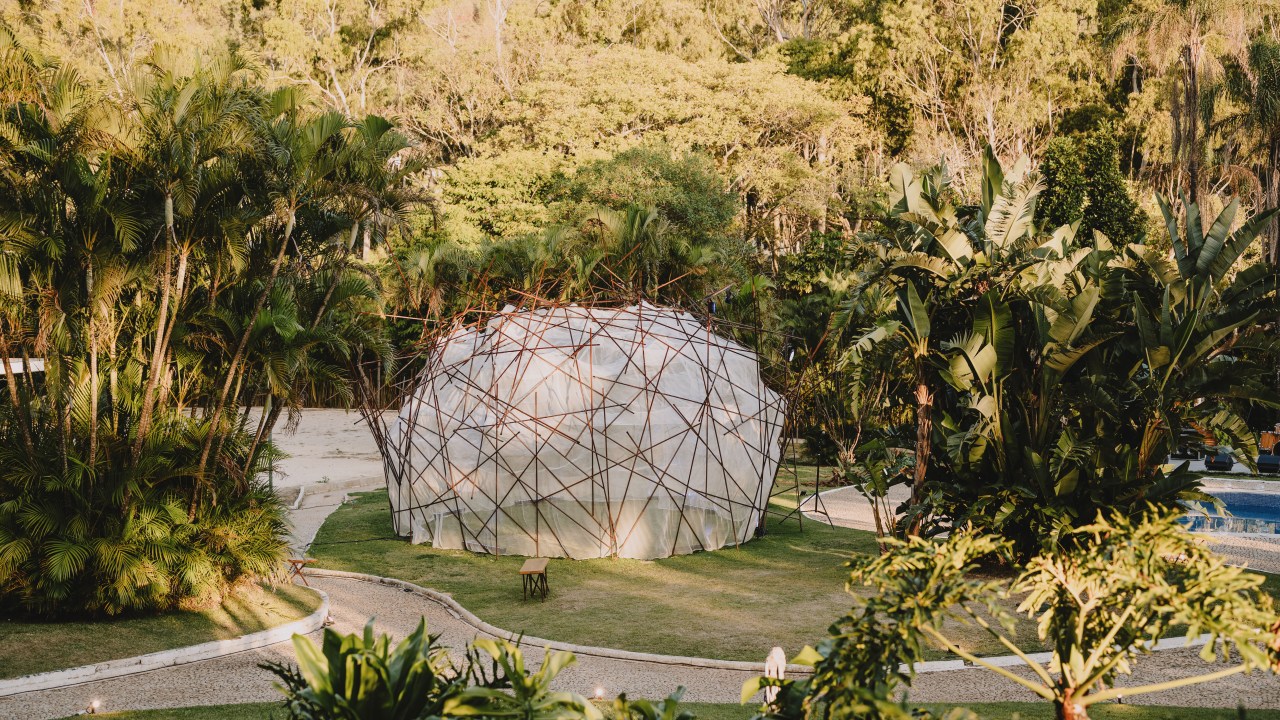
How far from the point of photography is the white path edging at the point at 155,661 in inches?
403

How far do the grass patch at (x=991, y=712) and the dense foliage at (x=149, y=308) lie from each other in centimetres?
320

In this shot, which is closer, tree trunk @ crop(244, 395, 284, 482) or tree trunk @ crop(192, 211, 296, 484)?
tree trunk @ crop(192, 211, 296, 484)

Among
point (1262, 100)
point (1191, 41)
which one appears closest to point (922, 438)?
point (1191, 41)

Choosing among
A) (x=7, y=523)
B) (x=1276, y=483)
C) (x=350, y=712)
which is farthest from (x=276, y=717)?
(x=1276, y=483)

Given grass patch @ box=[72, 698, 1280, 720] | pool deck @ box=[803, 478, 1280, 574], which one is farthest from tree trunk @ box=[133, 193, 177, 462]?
pool deck @ box=[803, 478, 1280, 574]

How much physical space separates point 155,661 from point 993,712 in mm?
8714

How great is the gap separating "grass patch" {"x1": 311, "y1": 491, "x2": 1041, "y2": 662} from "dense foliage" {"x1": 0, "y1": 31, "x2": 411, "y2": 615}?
10.00 feet

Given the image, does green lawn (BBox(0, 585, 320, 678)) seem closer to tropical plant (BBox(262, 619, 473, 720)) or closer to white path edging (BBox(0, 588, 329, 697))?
white path edging (BBox(0, 588, 329, 697))

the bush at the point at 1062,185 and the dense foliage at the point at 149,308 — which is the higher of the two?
the bush at the point at 1062,185

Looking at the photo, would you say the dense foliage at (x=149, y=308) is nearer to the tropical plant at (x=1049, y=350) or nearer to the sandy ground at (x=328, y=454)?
the tropical plant at (x=1049, y=350)

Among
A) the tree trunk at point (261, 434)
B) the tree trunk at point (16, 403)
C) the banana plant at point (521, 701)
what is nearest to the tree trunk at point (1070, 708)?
the banana plant at point (521, 701)

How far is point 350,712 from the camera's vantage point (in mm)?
5242

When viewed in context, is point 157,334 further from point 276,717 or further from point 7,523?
point 276,717

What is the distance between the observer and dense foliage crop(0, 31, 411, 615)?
38.7 feet
